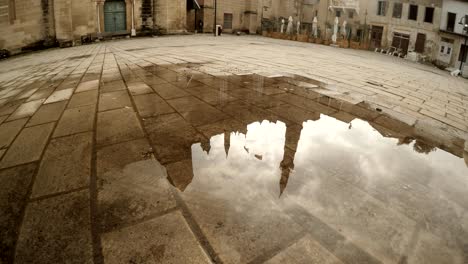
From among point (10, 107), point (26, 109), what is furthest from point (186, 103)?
point (10, 107)

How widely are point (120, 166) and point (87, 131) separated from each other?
5.66ft

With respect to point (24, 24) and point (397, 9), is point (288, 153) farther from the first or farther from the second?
point (397, 9)

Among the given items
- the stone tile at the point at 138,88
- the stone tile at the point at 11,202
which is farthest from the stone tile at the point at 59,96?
the stone tile at the point at 11,202

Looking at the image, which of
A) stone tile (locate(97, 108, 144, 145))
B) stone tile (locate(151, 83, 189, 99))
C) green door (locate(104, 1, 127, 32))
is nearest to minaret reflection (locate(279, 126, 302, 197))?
stone tile (locate(97, 108, 144, 145))

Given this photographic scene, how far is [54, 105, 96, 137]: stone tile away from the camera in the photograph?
584 centimetres

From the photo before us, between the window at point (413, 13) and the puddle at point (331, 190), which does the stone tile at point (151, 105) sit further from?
the window at point (413, 13)

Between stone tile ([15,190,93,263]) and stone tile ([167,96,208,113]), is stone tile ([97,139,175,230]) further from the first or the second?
stone tile ([167,96,208,113])

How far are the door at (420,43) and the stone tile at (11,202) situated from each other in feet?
105

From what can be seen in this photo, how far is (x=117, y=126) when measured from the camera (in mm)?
5941

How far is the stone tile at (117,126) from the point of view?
17.8 ft

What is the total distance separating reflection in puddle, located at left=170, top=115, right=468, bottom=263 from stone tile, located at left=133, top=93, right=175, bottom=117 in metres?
1.90

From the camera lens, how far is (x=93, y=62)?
1284cm

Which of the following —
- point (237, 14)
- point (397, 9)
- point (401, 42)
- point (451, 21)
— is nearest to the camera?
point (451, 21)

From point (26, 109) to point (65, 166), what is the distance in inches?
151
